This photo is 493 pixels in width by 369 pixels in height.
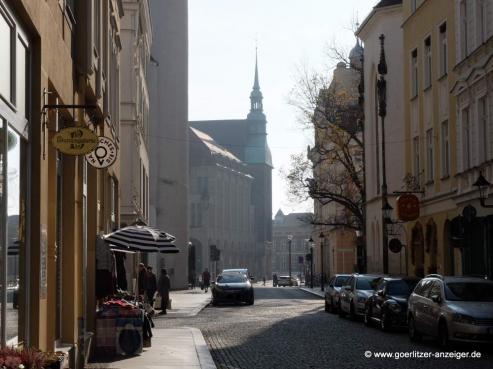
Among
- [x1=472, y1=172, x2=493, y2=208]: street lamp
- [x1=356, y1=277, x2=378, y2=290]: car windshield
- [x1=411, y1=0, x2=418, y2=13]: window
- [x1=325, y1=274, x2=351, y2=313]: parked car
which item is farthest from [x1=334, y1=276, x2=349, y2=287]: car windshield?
[x1=411, y1=0, x2=418, y2=13]: window

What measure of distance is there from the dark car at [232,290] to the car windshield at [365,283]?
14.4 metres

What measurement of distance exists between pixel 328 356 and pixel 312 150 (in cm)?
3978

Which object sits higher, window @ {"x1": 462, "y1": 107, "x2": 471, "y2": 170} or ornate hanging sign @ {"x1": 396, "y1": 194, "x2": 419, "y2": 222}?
window @ {"x1": 462, "y1": 107, "x2": 471, "y2": 170}

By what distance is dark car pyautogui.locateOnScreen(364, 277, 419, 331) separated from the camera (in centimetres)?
2565

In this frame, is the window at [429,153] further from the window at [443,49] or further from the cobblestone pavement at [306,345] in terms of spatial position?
the cobblestone pavement at [306,345]

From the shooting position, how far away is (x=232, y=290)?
47031mm

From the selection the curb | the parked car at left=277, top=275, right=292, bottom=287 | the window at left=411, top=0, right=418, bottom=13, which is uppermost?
the window at left=411, top=0, right=418, bottom=13

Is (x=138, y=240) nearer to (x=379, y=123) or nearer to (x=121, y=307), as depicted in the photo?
(x=121, y=307)

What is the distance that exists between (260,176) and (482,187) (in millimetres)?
151137

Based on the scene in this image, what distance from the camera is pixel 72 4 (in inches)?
625

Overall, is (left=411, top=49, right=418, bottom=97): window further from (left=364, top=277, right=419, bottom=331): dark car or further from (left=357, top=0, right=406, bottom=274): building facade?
(left=364, top=277, right=419, bottom=331): dark car

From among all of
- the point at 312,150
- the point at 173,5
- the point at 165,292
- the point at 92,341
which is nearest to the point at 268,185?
the point at 173,5

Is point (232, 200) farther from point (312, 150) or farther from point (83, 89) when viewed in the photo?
point (83, 89)

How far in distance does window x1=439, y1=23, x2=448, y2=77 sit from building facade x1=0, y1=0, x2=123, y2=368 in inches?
735
